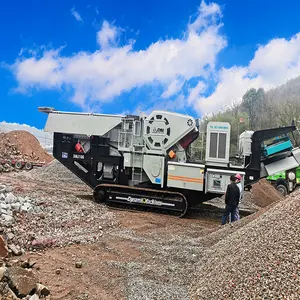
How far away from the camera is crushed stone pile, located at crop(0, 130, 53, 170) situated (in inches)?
1071

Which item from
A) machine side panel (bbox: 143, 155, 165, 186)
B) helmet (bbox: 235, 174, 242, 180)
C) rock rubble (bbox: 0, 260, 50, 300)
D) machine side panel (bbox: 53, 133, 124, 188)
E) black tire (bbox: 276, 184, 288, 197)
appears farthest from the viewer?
black tire (bbox: 276, 184, 288, 197)

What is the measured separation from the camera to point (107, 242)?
268 inches

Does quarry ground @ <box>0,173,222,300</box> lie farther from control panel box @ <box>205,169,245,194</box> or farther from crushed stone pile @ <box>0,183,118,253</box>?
control panel box @ <box>205,169,245,194</box>

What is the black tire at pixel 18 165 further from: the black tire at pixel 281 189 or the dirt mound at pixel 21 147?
the black tire at pixel 281 189

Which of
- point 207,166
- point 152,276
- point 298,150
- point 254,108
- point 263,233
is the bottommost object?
point 152,276

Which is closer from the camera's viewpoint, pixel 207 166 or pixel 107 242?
pixel 107 242

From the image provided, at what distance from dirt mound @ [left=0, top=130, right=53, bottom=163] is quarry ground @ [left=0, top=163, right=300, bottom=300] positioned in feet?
61.3

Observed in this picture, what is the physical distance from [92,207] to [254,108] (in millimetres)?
33714

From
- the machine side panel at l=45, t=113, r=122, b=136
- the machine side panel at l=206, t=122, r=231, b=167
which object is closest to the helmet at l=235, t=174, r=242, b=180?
the machine side panel at l=206, t=122, r=231, b=167

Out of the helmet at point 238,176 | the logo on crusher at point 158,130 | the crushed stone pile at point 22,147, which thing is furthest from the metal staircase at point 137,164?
the crushed stone pile at point 22,147

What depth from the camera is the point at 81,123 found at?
11.1m

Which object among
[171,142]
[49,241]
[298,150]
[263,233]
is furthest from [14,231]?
[298,150]

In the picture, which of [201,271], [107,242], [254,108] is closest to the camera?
[201,271]

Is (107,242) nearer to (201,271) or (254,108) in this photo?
(201,271)
